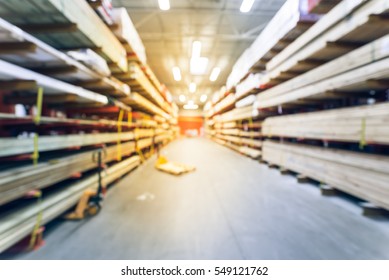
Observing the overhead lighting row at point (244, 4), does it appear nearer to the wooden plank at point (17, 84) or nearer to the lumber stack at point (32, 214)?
the wooden plank at point (17, 84)

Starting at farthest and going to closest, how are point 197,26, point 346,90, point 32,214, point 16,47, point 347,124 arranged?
point 197,26 < point 346,90 < point 347,124 < point 32,214 < point 16,47

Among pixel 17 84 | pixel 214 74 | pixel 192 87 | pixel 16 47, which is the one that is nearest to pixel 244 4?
pixel 16 47

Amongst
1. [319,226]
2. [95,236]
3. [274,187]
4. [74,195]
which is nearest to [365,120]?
[319,226]

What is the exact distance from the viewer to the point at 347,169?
2625 millimetres

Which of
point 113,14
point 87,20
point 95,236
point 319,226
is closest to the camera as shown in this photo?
point 95,236

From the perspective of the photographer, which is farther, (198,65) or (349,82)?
(198,65)

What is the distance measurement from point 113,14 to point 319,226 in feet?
13.5

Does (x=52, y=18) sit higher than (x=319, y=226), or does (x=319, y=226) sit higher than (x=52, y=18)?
(x=52, y=18)

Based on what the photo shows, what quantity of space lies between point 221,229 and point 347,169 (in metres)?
2.01

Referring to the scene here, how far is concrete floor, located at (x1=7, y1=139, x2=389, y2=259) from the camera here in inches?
63.3

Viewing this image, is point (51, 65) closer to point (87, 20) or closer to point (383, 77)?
point (87, 20)

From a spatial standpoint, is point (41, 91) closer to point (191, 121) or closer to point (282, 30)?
point (282, 30)

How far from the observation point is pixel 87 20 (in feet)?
7.23

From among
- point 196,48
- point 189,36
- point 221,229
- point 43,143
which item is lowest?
point 221,229
